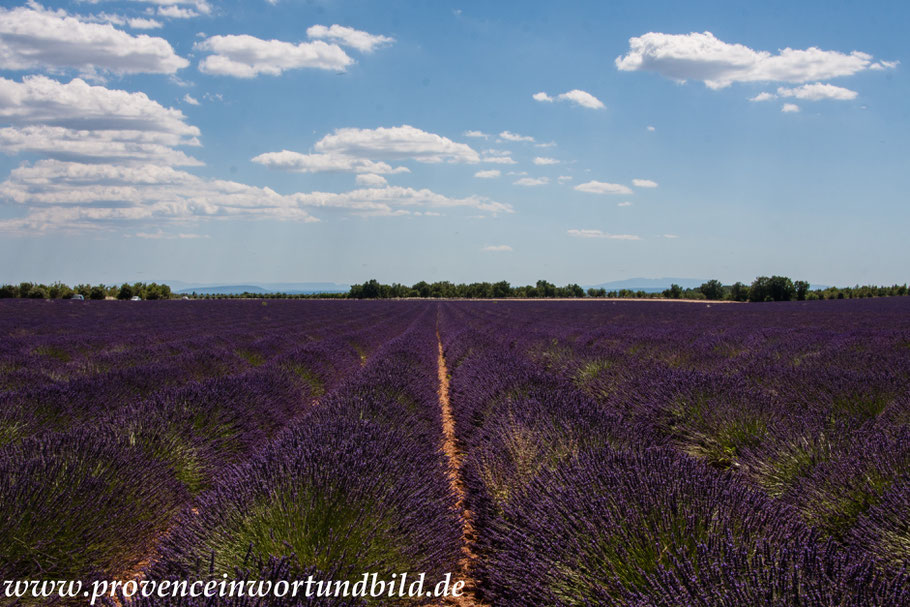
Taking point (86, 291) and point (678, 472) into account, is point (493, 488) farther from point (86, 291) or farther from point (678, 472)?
point (86, 291)

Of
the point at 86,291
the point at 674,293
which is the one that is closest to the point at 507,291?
the point at 674,293

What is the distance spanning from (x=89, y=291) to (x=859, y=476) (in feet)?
188

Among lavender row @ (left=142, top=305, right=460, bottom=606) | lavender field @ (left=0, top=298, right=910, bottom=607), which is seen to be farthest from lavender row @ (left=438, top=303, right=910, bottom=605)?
lavender row @ (left=142, top=305, right=460, bottom=606)

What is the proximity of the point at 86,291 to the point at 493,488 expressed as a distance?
56.3 m

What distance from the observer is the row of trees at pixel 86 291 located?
45.2 m

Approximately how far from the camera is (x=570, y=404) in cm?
400

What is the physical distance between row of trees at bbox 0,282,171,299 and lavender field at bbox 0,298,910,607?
4927 cm

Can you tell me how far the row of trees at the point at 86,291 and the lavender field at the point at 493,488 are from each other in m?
49.3

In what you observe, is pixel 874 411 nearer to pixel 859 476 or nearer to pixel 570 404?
pixel 859 476

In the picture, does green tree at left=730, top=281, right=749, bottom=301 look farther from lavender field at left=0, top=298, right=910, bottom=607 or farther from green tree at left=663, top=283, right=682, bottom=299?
lavender field at left=0, top=298, right=910, bottom=607

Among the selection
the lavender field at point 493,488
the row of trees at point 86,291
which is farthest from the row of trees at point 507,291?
the lavender field at point 493,488

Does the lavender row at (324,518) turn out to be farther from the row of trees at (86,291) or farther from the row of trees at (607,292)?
the row of trees at (607,292)

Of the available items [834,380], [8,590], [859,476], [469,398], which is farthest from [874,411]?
[8,590]

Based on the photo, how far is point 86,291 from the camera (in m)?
49.6
